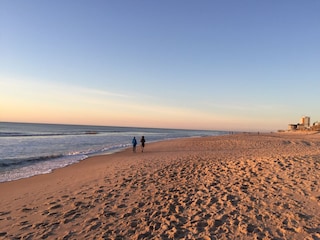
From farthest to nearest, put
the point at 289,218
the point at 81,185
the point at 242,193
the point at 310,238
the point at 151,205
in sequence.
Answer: the point at 81,185 → the point at 242,193 → the point at 151,205 → the point at 289,218 → the point at 310,238

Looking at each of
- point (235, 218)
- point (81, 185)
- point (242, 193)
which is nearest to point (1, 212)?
point (81, 185)

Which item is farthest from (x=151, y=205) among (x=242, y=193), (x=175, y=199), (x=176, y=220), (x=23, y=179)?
(x=23, y=179)

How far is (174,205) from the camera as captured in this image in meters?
6.85

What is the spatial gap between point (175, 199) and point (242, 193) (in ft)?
6.88

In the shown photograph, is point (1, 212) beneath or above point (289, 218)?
beneath

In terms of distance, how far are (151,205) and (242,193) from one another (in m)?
2.86

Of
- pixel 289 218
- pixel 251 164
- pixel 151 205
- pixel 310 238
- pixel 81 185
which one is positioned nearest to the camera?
pixel 310 238

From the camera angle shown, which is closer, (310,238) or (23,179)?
(310,238)

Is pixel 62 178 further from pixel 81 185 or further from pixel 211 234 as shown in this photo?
pixel 211 234

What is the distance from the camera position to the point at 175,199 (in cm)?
738

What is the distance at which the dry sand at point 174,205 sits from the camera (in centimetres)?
532

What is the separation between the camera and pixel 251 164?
11.3 m

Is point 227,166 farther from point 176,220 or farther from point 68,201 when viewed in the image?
point 68,201

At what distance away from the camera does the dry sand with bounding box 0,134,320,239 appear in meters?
5.32
